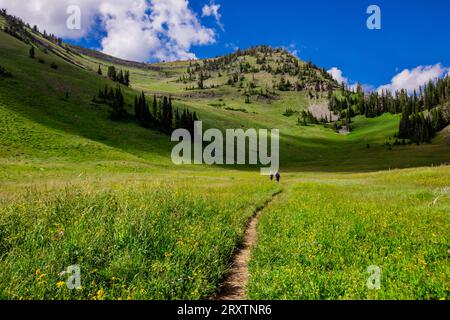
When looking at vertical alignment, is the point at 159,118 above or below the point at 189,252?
above

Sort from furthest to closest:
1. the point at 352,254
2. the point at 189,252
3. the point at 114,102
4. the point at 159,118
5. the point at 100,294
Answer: the point at 159,118, the point at 114,102, the point at 352,254, the point at 189,252, the point at 100,294

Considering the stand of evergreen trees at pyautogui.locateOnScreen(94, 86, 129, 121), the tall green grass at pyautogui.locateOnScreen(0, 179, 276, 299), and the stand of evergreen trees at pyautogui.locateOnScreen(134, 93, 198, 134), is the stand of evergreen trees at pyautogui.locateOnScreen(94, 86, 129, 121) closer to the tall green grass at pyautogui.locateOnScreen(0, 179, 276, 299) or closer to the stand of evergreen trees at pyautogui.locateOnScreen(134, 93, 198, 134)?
the stand of evergreen trees at pyautogui.locateOnScreen(134, 93, 198, 134)

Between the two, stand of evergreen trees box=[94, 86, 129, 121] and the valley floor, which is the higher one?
stand of evergreen trees box=[94, 86, 129, 121]

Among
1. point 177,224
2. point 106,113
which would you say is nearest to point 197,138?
point 106,113

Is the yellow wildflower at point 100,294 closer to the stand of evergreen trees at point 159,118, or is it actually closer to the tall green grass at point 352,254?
the tall green grass at point 352,254

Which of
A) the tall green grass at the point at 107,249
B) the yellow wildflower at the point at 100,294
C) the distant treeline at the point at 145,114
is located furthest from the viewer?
the distant treeline at the point at 145,114

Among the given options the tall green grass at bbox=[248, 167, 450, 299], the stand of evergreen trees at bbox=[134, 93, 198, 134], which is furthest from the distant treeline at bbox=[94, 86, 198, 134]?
the tall green grass at bbox=[248, 167, 450, 299]

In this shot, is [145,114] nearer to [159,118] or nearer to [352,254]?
[159,118]

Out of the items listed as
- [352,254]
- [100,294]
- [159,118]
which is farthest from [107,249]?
[159,118]

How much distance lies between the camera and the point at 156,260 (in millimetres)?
7820

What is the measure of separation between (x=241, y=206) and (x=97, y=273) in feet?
41.4

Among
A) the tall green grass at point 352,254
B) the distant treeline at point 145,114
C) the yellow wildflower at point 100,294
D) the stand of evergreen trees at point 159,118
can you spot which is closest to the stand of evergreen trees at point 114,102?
the distant treeline at point 145,114

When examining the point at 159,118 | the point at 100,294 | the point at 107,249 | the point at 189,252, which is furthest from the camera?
the point at 159,118

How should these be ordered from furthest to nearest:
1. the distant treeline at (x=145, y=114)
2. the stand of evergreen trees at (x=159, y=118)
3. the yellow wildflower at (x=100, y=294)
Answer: the stand of evergreen trees at (x=159, y=118), the distant treeline at (x=145, y=114), the yellow wildflower at (x=100, y=294)
